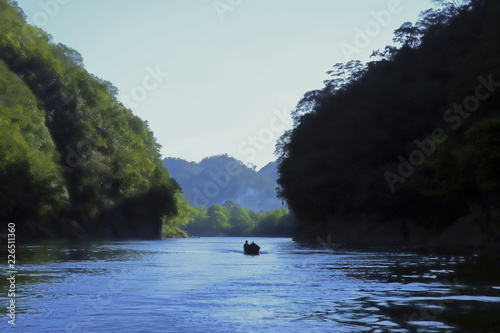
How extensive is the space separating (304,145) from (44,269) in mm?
81014

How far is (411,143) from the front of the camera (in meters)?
84.6

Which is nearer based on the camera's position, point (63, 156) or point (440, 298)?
point (440, 298)

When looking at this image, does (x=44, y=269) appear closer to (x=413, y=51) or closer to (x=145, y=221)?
(x=413, y=51)

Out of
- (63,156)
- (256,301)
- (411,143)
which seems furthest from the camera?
(63,156)

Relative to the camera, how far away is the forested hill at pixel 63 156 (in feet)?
273

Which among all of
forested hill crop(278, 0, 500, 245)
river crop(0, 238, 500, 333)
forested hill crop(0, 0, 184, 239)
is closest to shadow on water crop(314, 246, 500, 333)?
river crop(0, 238, 500, 333)

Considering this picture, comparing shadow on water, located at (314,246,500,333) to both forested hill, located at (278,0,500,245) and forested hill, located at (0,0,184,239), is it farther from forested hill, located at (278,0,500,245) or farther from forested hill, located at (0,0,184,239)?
forested hill, located at (0,0,184,239)

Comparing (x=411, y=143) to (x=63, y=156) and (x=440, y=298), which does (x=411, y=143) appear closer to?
(x=63, y=156)

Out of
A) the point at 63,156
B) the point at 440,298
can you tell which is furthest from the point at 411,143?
the point at 440,298

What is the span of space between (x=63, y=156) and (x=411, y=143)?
189ft

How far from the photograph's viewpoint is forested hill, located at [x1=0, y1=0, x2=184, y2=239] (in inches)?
3275

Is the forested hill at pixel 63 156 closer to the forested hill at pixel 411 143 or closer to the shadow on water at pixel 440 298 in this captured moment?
the forested hill at pixel 411 143

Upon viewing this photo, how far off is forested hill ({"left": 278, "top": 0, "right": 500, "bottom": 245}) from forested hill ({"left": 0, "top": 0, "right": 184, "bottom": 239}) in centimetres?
3139

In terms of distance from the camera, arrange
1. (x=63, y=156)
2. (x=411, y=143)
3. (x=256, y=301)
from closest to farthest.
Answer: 1. (x=256, y=301)
2. (x=411, y=143)
3. (x=63, y=156)
